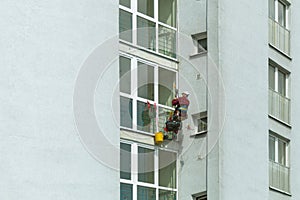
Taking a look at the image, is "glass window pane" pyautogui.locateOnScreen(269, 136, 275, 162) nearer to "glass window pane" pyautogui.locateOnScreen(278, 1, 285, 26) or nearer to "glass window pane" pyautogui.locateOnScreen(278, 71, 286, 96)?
"glass window pane" pyautogui.locateOnScreen(278, 71, 286, 96)

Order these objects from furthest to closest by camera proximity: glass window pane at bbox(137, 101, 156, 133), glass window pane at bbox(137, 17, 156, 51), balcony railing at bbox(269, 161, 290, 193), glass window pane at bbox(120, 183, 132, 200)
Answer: balcony railing at bbox(269, 161, 290, 193) → glass window pane at bbox(137, 17, 156, 51) → glass window pane at bbox(137, 101, 156, 133) → glass window pane at bbox(120, 183, 132, 200)

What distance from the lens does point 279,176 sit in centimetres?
2800

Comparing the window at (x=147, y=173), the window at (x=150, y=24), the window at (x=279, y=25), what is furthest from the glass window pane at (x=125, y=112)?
the window at (x=279, y=25)

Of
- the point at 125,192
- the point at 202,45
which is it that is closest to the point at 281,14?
the point at 202,45

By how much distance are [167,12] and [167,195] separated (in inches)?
197

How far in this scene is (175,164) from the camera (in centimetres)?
2536

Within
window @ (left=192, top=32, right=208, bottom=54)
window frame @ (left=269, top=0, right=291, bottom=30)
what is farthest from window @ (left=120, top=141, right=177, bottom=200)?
window frame @ (left=269, top=0, right=291, bottom=30)

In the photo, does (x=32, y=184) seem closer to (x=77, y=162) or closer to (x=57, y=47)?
(x=77, y=162)

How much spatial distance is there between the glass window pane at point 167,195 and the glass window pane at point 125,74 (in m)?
2.82

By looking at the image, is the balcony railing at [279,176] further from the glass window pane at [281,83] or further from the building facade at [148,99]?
the glass window pane at [281,83]

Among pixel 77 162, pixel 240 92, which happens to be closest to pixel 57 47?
pixel 77 162

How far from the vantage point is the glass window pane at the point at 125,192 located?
23.3 m

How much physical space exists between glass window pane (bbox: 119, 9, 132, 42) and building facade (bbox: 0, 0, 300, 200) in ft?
0.12

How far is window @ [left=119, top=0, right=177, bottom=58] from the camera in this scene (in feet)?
80.0
